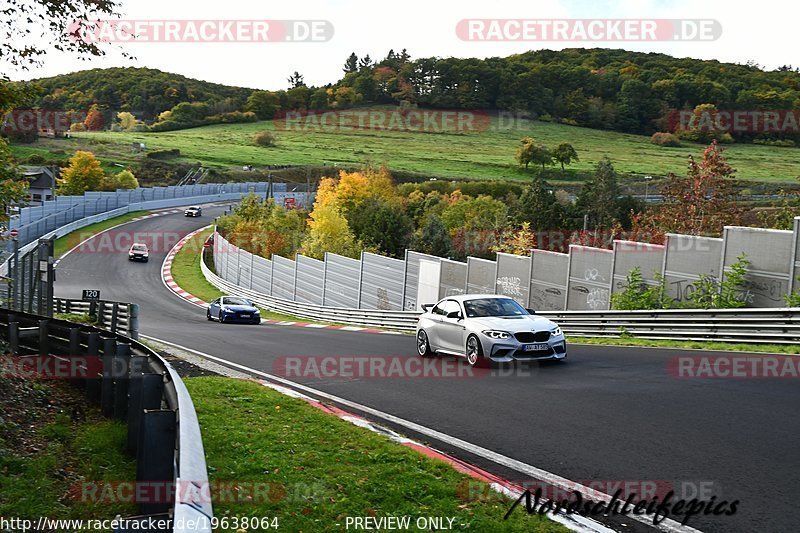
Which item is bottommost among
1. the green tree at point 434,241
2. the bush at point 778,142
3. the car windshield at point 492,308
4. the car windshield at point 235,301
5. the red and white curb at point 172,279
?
the red and white curb at point 172,279

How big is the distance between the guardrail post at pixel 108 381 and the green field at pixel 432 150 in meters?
91.4

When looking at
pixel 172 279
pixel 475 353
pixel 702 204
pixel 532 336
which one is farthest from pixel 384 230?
pixel 532 336

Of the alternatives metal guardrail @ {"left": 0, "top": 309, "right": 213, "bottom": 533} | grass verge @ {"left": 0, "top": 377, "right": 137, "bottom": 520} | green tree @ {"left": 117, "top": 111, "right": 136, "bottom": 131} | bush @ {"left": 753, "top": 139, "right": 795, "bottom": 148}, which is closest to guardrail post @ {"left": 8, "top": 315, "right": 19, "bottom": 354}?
metal guardrail @ {"left": 0, "top": 309, "right": 213, "bottom": 533}

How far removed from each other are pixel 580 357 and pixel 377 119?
158274 mm

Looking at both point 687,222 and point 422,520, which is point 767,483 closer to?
point 422,520

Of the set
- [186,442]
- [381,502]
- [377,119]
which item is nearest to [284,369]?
[381,502]

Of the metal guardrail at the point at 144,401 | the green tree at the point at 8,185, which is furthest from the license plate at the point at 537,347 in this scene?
the green tree at the point at 8,185

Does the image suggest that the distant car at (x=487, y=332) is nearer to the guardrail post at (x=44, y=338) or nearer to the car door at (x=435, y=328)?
the car door at (x=435, y=328)

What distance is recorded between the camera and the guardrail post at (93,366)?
36.7 feet

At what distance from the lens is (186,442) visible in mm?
4922

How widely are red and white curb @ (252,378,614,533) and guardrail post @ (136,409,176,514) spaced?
260cm

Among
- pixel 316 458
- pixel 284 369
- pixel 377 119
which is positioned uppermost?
pixel 377 119

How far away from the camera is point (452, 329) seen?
54.4 ft

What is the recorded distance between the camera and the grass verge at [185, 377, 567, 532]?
6.14 m
